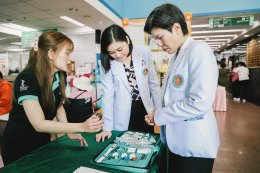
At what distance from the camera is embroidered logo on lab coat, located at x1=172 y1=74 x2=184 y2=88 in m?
0.99

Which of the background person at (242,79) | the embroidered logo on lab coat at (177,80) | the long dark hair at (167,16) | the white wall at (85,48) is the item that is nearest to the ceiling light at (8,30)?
the white wall at (85,48)

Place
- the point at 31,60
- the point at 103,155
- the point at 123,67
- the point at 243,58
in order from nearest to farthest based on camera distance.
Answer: the point at 103,155
the point at 31,60
the point at 123,67
the point at 243,58

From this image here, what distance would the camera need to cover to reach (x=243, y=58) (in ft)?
66.7

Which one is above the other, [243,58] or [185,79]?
[243,58]

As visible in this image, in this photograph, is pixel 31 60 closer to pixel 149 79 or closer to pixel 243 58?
pixel 149 79

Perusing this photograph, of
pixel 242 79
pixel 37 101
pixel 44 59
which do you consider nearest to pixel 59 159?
pixel 37 101

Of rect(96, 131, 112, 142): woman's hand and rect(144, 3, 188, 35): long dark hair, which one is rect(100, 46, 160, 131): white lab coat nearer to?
rect(96, 131, 112, 142): woman's hand

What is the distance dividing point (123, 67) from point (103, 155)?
2.87ft

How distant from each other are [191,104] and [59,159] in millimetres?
700

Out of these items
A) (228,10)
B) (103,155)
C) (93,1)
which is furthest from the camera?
(228,10)

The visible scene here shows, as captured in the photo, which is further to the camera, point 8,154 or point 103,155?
point 8,154

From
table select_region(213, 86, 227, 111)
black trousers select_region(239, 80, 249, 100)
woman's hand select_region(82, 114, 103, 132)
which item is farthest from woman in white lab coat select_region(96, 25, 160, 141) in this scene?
black trousers select_region(239, 80, 249, 100)

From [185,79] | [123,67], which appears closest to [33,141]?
[123,67]

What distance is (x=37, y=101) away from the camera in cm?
115
